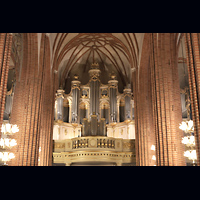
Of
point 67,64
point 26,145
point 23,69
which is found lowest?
point 26,145

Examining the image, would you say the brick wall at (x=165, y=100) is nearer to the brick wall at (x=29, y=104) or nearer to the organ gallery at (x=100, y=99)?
the organ gallery at (x=100, y=99)

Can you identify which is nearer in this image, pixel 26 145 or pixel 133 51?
pixel 26 145

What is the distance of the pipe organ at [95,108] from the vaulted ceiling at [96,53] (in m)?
1.64

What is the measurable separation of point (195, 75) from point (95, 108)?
45.2 ft

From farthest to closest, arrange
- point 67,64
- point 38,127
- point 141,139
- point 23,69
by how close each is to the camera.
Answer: point 67,64 < point 141,139 < point 23,69 < point 38,127

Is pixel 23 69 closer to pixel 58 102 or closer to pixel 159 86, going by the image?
pixel 159 86

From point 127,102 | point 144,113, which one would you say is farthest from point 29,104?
point 127,102

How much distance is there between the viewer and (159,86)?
1113cm

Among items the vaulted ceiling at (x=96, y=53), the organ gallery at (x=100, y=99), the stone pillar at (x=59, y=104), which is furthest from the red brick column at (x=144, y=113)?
the stone pillar at (x=59, y=104)

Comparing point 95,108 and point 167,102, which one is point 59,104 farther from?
point 167,102

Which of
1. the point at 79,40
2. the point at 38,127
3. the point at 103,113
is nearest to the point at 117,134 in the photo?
the point at 103,113

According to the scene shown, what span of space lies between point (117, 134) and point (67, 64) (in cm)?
693

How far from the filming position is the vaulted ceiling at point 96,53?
62.2 feet

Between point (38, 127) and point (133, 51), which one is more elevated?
point (133, 51)
